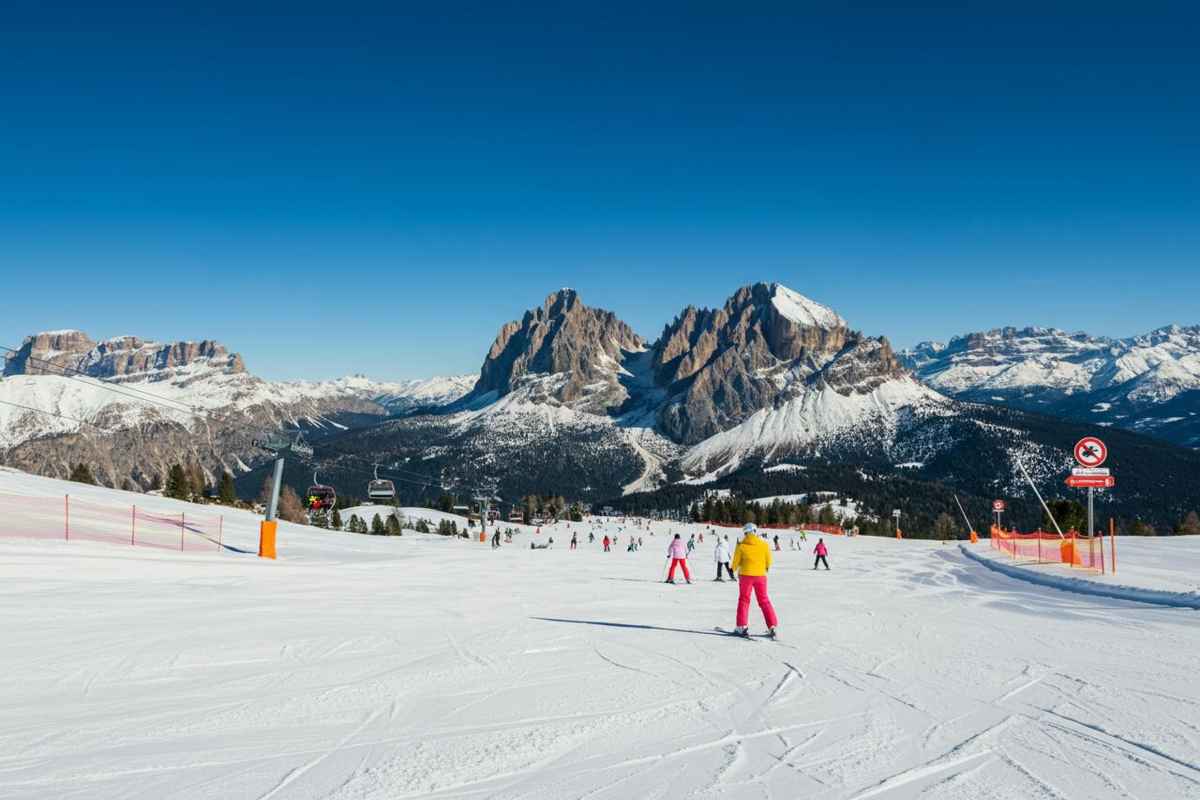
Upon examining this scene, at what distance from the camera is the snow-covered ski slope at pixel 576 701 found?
6059 millimetres

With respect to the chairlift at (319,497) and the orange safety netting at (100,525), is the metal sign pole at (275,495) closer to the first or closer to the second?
the orange safety netting at (100,525)

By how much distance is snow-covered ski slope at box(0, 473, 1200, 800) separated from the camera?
6059 mm

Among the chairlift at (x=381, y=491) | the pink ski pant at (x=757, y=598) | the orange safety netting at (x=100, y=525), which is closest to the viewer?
the pink ski pant at (x=757, y=598)

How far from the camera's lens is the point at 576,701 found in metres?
8.55

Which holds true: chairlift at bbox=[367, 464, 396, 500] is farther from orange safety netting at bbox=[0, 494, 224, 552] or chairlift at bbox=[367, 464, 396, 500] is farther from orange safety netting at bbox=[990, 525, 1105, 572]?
orange safety netting at bbox=[990, 525, 1105, 572]

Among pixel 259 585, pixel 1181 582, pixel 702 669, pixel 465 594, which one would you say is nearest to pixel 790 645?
pixel 702 669

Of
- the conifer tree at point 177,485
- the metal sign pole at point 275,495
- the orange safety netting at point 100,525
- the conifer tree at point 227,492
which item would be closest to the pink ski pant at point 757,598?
the metal sign pole at point 275,495

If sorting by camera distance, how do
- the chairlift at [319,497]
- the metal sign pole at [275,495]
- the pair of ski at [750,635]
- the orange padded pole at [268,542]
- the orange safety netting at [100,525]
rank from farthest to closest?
1. the chairlift at [319,497]
2. the metal sign pole at [275,495]
3. the orange padded pole at [268,542]
4. the orange safety netting at [100,525]
5. the pair of ski at [750,635]

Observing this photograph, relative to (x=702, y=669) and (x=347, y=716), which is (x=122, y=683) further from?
(x=702, y=669)

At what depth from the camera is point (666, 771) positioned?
6285mm

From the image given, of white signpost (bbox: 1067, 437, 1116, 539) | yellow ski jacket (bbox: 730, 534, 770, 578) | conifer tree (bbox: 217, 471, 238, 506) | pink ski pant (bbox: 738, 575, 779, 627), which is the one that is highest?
white signpost (bbox: 1067, 437, 1116, 539)

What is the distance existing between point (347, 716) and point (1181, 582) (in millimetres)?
23957

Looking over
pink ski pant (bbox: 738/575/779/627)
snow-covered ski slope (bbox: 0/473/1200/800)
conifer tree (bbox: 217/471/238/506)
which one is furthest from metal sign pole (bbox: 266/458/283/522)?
conifer tree (bbox: 217/471/238/506)

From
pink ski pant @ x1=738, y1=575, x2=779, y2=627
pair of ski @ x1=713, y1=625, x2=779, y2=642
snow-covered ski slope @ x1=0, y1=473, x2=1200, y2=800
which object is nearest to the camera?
snow-covered ski slope @ x1=0, y1=473, x2=1200, y2=800
